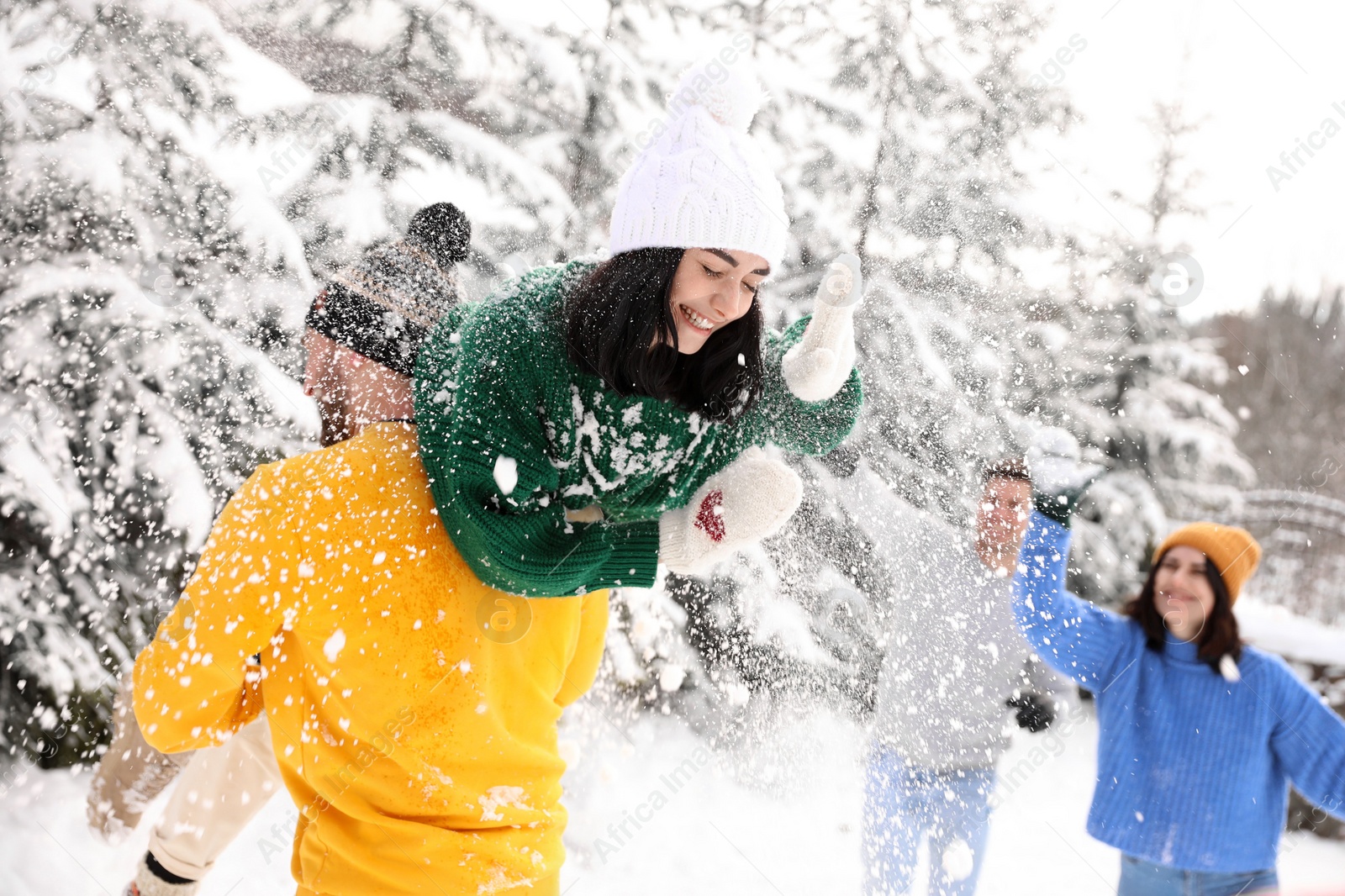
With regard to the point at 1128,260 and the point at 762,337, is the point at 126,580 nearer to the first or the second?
the point at 762,337

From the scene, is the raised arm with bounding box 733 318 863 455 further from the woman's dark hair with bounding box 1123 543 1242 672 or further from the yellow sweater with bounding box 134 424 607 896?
the woman's dark hair with bounding box 1123 543 1242 672

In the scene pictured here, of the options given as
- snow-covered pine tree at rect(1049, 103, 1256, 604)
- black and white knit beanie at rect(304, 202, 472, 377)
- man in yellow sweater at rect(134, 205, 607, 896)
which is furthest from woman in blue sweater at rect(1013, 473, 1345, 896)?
snow-covered pine tree at rect(1049, 103, 1256, 604)

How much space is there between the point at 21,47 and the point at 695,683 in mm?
4056

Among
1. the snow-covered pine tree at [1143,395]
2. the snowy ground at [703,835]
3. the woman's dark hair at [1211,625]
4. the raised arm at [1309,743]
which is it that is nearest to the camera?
the raised arm at [1309,743]

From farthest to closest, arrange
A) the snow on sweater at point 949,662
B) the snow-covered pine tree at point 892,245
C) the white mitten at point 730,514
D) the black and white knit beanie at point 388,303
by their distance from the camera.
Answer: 1. the snow-covered pine tree at point 892,245
2. the snow on sweater at point 949,662
3. the black and white knit beanie at point 388,303
4. the white mitten at point 730,514

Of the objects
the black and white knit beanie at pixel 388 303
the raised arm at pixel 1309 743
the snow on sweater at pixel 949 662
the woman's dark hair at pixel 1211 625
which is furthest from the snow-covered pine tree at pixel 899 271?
the black and white knit beanie at pixel 388 303

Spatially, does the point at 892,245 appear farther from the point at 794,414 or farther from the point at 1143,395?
the point at 1143,395

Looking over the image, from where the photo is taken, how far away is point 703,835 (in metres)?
3.75

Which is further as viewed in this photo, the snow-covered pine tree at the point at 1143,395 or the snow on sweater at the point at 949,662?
the snow-covered pine tree at the point at 1143,395

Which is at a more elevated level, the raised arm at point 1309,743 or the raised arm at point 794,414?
the raised arm at point 794,414

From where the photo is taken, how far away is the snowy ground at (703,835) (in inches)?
113

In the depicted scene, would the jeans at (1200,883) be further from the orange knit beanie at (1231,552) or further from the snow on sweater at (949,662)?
the orange knit beanie at (1231,552)

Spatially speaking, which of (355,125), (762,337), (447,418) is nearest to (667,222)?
(762,337)

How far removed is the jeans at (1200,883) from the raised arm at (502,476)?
2041mm
